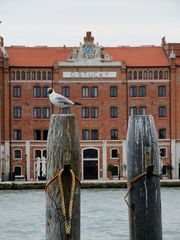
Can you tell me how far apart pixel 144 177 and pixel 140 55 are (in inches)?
2502

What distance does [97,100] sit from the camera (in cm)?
7156

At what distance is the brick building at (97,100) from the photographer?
70875 mm

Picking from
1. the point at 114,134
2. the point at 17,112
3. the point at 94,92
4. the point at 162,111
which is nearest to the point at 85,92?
the point at 94,92

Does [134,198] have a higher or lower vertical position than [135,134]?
lower

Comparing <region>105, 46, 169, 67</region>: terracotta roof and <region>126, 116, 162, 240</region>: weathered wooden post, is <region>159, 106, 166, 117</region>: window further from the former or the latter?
<region>126, 116, 162, 240</region>: weathered wooden post

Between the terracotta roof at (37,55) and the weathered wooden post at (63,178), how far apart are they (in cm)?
6194

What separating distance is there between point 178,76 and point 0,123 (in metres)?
14.8

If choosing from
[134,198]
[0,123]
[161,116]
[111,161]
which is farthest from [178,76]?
[134,198]

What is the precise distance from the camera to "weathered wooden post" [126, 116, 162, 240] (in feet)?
33.4

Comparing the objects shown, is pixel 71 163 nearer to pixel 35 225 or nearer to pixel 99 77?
pixel 35 225

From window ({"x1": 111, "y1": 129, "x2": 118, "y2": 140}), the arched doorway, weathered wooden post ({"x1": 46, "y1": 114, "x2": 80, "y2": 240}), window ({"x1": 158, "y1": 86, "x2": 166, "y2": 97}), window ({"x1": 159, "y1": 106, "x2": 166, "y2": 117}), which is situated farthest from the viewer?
window ({"x1": 111, "y1": 129, "x2": 118, "y2": 140})

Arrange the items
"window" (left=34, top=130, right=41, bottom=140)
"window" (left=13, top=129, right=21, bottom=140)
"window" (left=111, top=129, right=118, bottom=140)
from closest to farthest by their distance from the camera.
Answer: "window" (left=13, top=129, right=21, bottom=140)
"window" (left=34, top=130, right=41, bottom=140)
"window" (left=111, top=129, right=118, bottom=140)

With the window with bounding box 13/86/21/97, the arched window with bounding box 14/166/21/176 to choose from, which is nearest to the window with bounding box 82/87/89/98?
the window with bounding box 13/86/21/97

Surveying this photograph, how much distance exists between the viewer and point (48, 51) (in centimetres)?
7419
